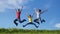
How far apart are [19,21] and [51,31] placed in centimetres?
224

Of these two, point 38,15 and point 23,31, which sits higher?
point 38,15

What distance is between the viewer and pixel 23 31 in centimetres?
1545

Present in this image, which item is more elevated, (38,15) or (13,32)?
(38,15)

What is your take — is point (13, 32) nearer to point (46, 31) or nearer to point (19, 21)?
point (19, 21)

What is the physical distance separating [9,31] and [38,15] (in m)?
2.14

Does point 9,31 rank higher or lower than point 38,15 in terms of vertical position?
lower

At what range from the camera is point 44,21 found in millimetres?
14992

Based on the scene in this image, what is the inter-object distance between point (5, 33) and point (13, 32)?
542 millimetres

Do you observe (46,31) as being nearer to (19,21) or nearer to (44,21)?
(44,21)

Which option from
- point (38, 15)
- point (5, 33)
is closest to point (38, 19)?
point (38, 15)

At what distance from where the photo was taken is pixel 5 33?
15.0 meters

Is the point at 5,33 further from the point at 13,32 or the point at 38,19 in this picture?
the point at 38,19

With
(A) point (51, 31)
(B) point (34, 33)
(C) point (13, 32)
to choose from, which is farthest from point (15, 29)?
(A) point (51, 31)

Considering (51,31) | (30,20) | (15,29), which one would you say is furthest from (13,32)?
(51,31)
